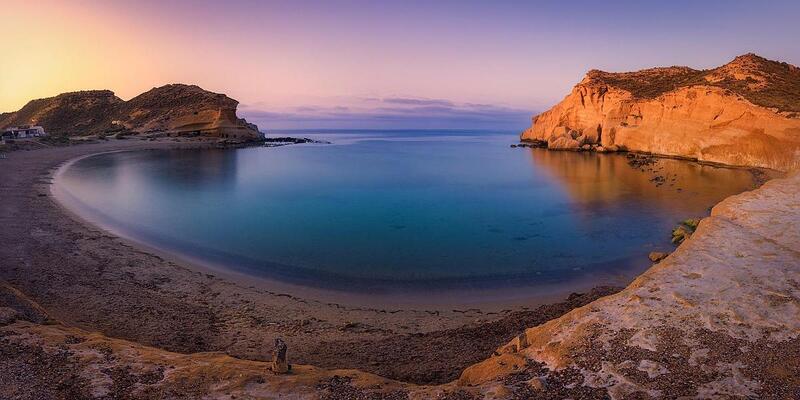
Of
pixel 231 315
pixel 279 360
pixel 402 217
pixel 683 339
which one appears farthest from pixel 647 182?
pixel 279 360

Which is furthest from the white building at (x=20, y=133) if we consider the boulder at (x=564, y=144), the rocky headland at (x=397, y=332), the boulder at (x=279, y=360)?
the boulder at (x=564, y=144)

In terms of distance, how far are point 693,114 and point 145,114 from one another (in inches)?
3218

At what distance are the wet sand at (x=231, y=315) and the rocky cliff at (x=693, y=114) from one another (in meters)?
38.3

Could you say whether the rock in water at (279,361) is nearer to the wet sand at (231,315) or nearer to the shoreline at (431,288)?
the wet sand at (231,315)

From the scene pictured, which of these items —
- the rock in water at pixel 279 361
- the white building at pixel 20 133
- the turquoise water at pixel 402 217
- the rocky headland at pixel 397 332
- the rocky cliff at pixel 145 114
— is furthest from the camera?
the rocky cliff at pixel 145 114

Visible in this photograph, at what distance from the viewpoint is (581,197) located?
92.7 ft

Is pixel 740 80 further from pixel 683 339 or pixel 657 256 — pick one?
pixel 683 339

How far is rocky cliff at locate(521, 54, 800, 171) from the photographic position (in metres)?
37.8

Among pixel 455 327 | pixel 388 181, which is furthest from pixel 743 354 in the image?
pixel 388 181

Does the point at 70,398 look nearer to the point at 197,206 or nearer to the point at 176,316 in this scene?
the point at 176,316

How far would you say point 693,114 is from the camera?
45688mm

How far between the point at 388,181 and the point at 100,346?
30.7 metres

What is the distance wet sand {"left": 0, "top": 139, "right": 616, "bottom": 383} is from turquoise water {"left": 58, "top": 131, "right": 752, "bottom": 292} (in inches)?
78.0

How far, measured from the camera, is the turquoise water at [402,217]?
14.4 meters
